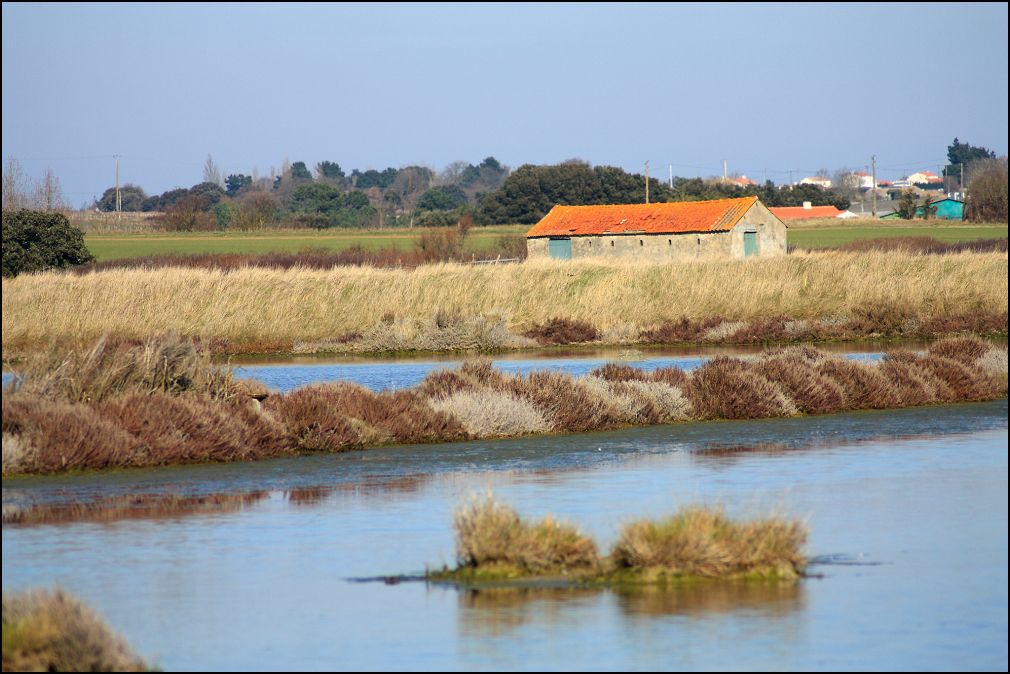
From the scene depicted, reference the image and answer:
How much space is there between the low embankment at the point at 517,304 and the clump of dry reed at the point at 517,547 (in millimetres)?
25438

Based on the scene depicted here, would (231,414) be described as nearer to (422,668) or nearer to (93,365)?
(93,365)

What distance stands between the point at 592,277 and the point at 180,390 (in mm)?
24572

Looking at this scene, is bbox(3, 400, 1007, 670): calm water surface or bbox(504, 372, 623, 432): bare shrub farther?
bbox(504, 372, 623, 432): bare shrub

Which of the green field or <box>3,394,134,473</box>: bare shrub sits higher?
the green field

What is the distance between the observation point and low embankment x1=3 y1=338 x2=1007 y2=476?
16766 millimetres

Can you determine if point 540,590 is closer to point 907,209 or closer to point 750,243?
point 750,243

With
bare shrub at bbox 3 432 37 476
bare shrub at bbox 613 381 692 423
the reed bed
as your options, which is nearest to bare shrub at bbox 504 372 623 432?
bare shrub at bbox 613 381 692 423

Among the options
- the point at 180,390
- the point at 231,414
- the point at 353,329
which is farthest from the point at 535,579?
the point at 353,329

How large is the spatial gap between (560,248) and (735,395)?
146 ft

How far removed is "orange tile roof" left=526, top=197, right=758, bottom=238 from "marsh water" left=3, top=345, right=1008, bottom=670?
43.9 meters

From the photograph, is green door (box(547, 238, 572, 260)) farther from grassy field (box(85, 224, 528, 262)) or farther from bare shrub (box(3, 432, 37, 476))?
bare shrub (box(3, 432, 37, 476))

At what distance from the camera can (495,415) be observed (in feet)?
64.4

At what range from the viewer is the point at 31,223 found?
175 feet

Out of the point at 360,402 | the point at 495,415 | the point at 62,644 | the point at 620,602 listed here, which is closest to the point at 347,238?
the point at 495,415
